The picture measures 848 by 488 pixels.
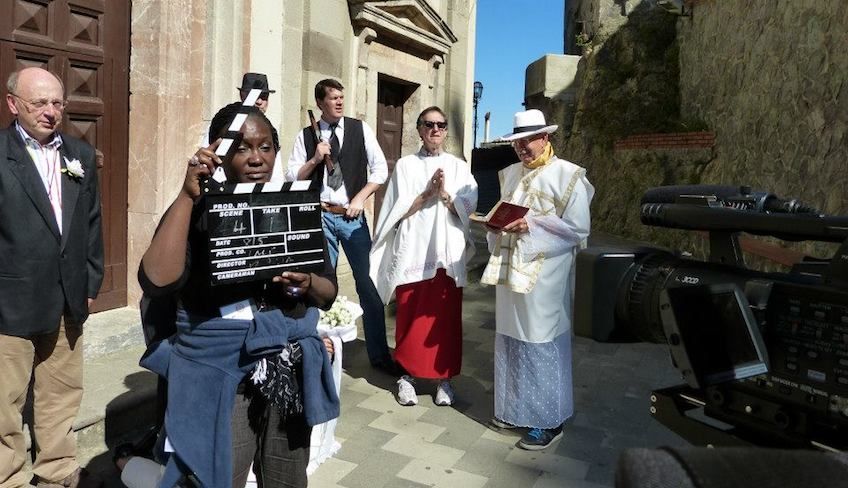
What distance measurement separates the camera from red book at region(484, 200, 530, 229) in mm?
3520

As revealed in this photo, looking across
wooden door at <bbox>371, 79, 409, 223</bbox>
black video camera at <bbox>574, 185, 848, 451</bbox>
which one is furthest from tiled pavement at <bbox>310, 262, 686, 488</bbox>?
wooden door at <bbox>371, 79, 409, 223</bbox>

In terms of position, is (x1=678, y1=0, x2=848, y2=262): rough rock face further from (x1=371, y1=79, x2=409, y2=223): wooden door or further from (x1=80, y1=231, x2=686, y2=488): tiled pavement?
(x1=371, y1=79, x2=409, y2=223): wooden door

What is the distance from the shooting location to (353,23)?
6910 millimetres

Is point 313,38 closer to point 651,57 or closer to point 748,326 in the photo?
point 748,326

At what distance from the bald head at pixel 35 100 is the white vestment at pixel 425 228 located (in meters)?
2.12

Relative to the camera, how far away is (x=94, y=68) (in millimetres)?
4504

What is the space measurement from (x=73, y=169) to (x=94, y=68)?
1.96 metres

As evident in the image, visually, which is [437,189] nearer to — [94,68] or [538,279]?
[538,279]

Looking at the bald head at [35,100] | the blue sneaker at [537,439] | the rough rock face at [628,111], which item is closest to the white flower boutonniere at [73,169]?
the bald head at [35,100]

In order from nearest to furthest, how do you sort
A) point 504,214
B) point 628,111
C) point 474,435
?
point 504,214
point 474,435
point 628,111

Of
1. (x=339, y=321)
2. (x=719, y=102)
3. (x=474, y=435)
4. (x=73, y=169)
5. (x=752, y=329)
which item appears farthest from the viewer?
(x=719, y=102)

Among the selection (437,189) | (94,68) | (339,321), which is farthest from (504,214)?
(94,68)

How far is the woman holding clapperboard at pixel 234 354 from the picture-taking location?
6.23 feet

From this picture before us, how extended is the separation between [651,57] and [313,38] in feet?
35.1
